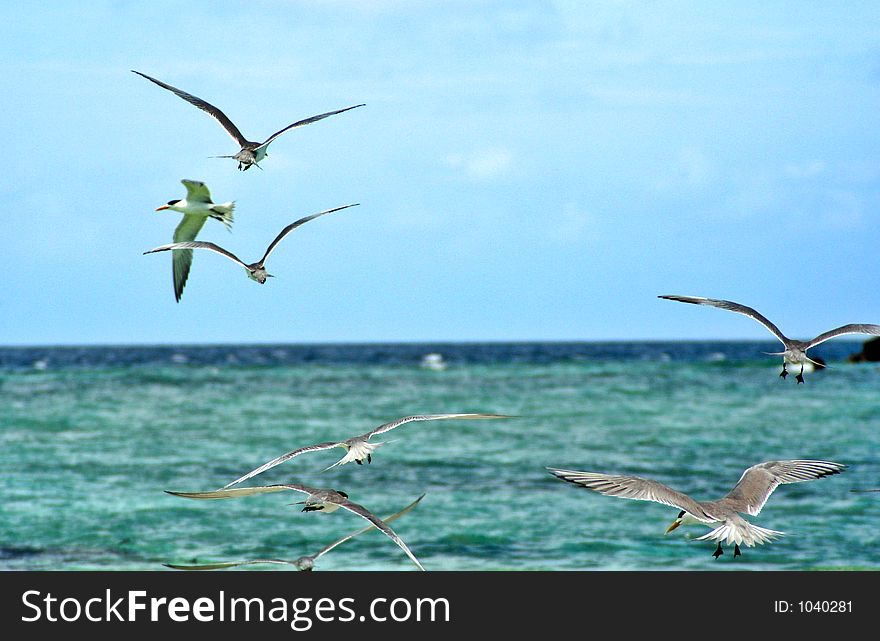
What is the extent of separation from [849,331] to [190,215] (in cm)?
592

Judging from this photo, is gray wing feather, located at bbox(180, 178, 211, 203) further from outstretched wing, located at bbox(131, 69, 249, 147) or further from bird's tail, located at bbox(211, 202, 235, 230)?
outstretched wing, located at bbox(131, 69, 249, 147)

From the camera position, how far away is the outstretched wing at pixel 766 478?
6145mm

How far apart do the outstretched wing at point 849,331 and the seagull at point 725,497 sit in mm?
709

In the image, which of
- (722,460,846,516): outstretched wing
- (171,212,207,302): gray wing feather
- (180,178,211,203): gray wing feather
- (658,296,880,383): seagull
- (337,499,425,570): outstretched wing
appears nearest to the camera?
(337,499,425,570): outstretched wing

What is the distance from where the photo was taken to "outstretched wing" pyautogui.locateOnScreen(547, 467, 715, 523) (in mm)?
5035

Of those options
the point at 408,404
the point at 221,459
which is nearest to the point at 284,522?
the point at 221,459

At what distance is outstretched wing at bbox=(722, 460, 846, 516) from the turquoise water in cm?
86

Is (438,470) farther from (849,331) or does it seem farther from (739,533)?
(739,533)

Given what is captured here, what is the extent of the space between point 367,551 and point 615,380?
1150 inches

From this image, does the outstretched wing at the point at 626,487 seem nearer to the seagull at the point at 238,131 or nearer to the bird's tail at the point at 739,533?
the bird's tail at the point at 739,533

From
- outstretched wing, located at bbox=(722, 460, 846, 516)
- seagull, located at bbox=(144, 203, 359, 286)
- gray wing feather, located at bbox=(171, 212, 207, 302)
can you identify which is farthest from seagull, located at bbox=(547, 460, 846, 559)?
gray wing feather, located at bbox=(171, 212, 207, 302)

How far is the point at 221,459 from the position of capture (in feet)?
70.7

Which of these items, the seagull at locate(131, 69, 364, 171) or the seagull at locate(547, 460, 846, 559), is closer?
the seagull at locate(547, 460, 846, 559)
